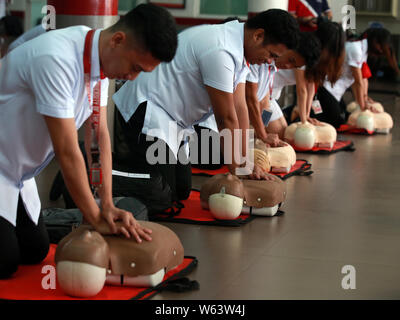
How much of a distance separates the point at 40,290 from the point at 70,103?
678 millimetres

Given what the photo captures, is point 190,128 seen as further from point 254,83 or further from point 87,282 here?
point 87,282

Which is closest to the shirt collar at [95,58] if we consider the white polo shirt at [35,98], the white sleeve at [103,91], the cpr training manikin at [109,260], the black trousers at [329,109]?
the white polo shirt at [35,98]

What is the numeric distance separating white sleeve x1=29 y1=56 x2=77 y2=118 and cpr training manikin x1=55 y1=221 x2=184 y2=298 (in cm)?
45

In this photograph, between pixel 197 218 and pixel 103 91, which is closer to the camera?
pixel 103 91

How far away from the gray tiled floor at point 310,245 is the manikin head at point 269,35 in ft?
2.79

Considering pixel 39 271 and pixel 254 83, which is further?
pixel 254 83

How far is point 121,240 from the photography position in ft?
8.39

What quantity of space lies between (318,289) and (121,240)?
761mm

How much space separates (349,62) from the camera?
7.04 meters

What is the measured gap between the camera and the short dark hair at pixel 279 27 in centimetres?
333

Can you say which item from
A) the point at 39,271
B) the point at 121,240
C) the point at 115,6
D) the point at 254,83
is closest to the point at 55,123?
the point at 121,240

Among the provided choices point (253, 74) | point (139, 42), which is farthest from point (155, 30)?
point (253, 74)

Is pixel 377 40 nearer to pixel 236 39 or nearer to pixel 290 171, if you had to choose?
pixel 290 171

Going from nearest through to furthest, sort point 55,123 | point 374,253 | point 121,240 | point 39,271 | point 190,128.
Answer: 1. point 55,123
2. point 121,240
3. point 39,271
4. point 374,253
5. point 190,128
